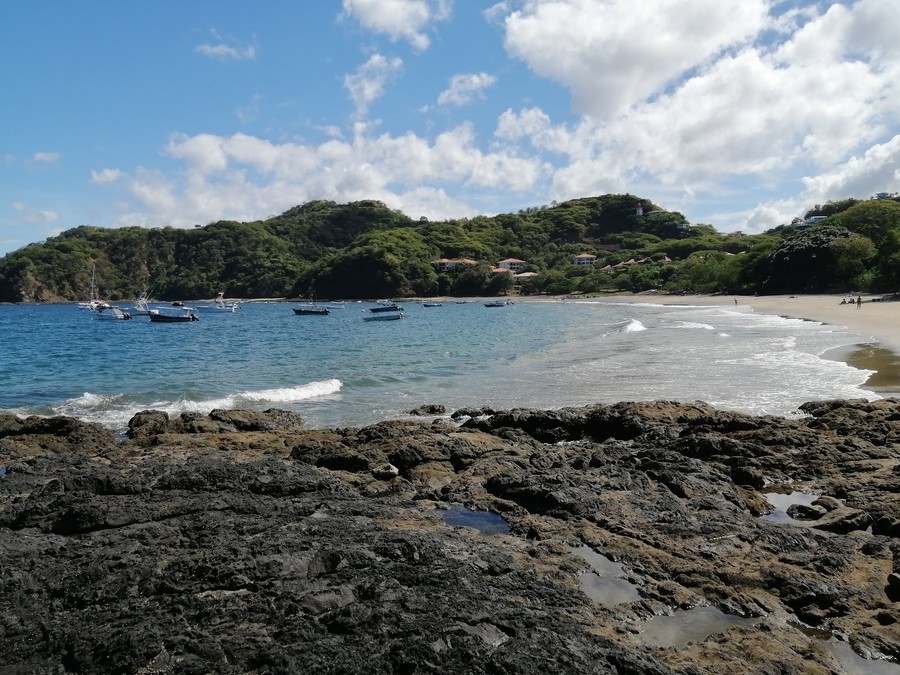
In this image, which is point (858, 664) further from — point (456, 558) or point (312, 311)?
point (312, 311)

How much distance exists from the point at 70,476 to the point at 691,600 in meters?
8.82

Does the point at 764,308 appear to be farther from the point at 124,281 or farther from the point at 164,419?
the point at 124,281

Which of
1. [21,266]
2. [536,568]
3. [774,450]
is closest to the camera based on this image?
[536,568]

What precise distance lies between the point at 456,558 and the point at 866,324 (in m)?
40.4

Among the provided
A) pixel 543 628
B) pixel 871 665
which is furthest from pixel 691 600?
pixel 543 628

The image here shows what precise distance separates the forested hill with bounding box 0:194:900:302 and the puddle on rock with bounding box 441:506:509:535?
285 feet

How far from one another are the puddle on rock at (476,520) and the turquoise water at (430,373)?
26.9 feet

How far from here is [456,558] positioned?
6.59 meters

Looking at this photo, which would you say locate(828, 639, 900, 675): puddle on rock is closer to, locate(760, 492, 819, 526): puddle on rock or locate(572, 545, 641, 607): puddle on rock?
locate(572, 545, 641, 607): puddle on rock

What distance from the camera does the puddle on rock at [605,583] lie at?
6.29 meters

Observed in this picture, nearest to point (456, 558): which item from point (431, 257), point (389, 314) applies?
point (389, 314)

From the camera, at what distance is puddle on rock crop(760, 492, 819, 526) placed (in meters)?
8.65

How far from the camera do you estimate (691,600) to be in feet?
20.4

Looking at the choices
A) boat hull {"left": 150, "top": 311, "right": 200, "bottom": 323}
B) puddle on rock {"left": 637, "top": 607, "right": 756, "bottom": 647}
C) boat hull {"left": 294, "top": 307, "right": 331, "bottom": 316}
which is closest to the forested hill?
boat hull {"left": 294, "top": 307, "right": 331, "bottom": 316}
